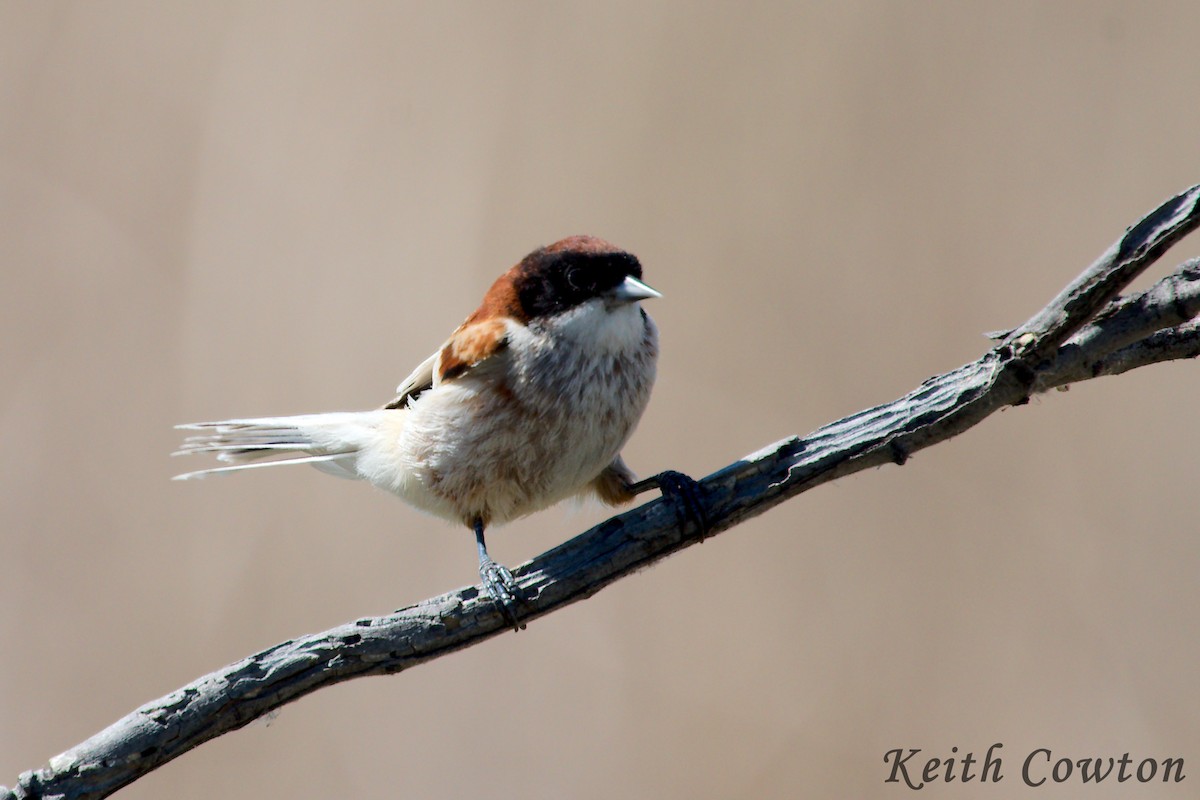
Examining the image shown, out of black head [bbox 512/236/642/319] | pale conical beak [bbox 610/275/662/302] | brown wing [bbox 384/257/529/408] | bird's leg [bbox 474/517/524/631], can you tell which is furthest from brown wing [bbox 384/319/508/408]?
bird's leg [bbox 474/517/524/631]

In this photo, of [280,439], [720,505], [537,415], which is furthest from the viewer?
[280,439]

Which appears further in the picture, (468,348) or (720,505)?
(468,348)

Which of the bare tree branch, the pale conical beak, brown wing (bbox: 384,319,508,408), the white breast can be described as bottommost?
the bare tree branch

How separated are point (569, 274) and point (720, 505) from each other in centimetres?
85

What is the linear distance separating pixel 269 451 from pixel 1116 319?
2709 millimetres

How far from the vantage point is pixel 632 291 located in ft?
8.71

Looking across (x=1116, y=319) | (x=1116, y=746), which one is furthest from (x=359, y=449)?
(x=1116, y=746)

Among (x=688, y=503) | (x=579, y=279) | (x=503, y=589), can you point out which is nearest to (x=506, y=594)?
(x=503, y=589)

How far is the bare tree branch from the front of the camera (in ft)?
5.99

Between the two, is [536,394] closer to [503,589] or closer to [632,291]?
[632,291]

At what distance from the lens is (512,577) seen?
2436 mm

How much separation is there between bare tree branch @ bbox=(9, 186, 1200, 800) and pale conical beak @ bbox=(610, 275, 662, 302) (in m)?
0.57

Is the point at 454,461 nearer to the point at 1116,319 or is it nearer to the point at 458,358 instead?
the point at 458,358

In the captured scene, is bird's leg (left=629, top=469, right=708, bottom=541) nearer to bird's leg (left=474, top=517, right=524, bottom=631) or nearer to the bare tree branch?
the bare tree branch
